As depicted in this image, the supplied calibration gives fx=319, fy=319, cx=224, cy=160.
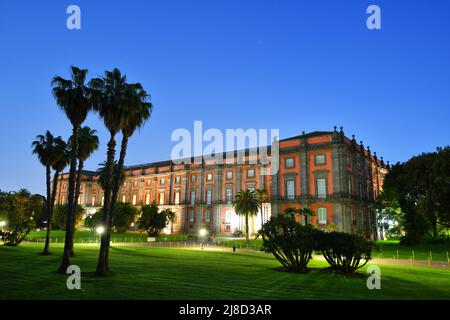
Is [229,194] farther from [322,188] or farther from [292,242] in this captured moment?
[292,242]

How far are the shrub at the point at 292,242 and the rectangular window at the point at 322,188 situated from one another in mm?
30180

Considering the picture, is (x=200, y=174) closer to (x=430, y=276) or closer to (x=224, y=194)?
(x=224, y=194)

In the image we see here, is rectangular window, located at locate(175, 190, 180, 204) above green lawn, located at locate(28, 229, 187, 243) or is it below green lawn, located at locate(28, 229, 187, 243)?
above

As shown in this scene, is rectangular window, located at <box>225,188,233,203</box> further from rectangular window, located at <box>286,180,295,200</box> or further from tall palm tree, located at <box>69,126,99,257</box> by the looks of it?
tall palm tree, located at <box>69,126,99,257</box>

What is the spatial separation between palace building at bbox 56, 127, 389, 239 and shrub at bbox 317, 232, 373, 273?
2675cm

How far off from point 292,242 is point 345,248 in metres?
2.76

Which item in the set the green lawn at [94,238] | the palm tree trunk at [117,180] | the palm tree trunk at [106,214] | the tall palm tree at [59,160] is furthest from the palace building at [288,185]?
the palm tree trunk at [106,214]

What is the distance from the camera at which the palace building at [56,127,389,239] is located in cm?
4691

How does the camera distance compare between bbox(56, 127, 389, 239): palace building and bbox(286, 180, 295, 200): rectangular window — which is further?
bbox(286, 180, 295, 200): rectangular window

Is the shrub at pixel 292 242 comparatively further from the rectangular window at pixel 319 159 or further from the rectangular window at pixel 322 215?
the rectangular window at pixel 319 159

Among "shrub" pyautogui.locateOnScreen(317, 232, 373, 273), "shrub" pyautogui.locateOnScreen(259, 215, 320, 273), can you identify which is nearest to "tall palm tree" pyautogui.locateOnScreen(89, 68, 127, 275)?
"shrub" pyautogui.locateOnScreen(259, 215, 320, 273)

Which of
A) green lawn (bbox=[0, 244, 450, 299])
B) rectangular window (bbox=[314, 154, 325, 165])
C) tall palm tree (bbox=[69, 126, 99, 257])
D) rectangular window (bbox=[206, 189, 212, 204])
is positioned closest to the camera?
green lawn (bbox=[0, 244, 450, 299])

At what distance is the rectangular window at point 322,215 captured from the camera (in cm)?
4650

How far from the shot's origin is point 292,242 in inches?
697
